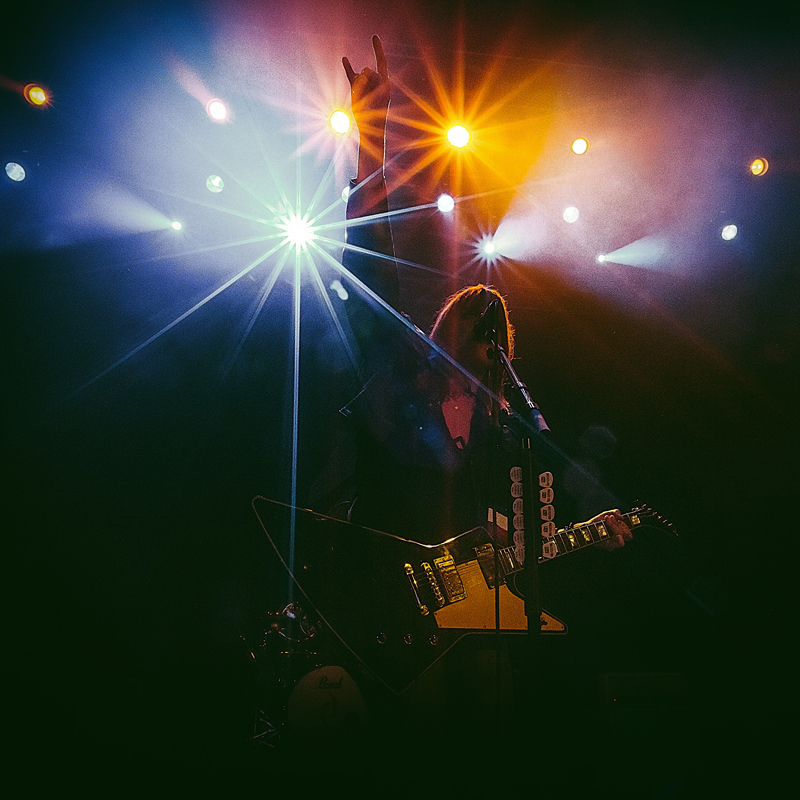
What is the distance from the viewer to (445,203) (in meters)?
3.48

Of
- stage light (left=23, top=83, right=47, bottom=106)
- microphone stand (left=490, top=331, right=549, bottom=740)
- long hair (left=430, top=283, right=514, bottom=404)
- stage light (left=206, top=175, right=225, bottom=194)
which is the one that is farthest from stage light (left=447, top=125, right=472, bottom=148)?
stage light (left=23, top=83, right=47, bottom=106)

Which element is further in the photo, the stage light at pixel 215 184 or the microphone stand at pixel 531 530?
the stage light at pixel 215 184

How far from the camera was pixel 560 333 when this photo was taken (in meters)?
3.62

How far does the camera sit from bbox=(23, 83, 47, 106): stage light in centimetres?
259

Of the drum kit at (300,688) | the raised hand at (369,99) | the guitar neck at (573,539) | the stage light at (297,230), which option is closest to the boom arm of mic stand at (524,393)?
the raised hand at (369,99)

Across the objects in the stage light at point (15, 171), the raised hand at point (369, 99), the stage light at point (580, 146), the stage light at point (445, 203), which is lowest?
the raised hand at point (369, 99)

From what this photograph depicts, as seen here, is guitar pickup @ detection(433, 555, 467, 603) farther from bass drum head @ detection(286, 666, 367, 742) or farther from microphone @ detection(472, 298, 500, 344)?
microphone @ detection(472, 298, 500, 344)

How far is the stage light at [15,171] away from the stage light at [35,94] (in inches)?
13.9

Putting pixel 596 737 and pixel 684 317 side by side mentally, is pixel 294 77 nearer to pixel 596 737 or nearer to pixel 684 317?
pixel 684 317

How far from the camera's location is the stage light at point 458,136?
3.21 metres

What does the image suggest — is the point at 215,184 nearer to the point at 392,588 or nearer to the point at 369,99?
the point at 369,99

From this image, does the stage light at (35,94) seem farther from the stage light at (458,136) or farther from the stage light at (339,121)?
the stage light at (458,136)

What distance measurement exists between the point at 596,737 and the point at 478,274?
3.01 metres

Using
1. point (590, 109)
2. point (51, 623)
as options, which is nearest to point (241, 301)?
point (51, 623)
